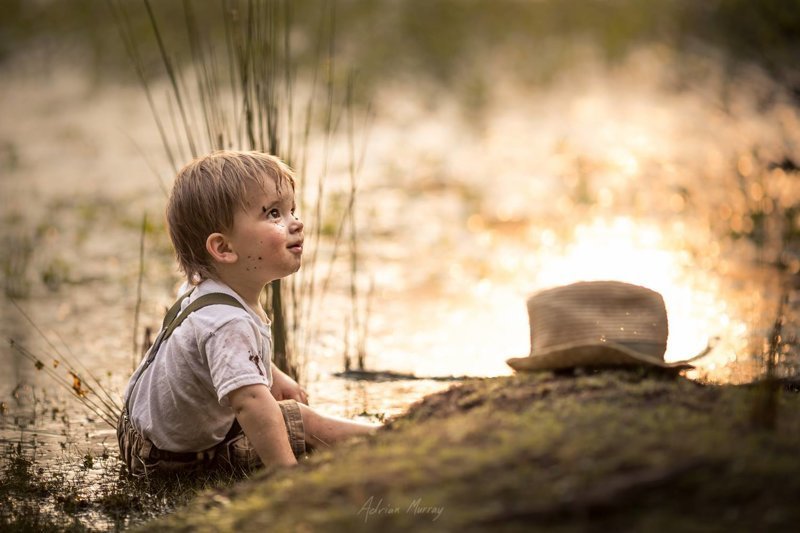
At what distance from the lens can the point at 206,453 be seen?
268cm

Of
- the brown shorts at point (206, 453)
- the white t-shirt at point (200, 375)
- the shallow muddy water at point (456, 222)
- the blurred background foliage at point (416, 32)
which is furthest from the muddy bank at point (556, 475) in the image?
the blurred background foliage at point (416, 32)

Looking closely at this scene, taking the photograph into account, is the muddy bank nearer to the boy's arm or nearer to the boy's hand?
the boy's arm

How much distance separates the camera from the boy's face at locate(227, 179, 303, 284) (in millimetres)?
2633

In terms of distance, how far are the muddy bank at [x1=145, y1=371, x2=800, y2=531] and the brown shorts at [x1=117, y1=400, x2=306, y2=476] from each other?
0.55 m

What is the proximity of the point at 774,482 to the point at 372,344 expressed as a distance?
2951 mm

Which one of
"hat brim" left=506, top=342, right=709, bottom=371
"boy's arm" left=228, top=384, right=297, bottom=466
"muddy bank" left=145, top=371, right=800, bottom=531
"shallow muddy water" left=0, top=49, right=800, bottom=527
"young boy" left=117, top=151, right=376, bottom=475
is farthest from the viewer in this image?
"shallow muddy water" left=0, top=49, right=800, bottom=527

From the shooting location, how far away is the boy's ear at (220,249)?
2.62 m

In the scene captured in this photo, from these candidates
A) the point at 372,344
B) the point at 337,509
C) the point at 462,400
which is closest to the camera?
the point at 337,509

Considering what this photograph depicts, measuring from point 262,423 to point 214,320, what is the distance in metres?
0.28

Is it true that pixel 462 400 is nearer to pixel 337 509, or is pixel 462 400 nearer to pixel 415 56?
pixel 337 509

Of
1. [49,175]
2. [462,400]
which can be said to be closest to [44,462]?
[462,400]

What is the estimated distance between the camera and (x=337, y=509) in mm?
1693

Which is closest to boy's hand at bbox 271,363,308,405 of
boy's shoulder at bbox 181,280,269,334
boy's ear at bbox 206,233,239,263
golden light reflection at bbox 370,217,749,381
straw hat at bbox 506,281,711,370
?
boy's shoulder at bbox 181,280,269,334

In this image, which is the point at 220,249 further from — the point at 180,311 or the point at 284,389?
the point at 284,389
